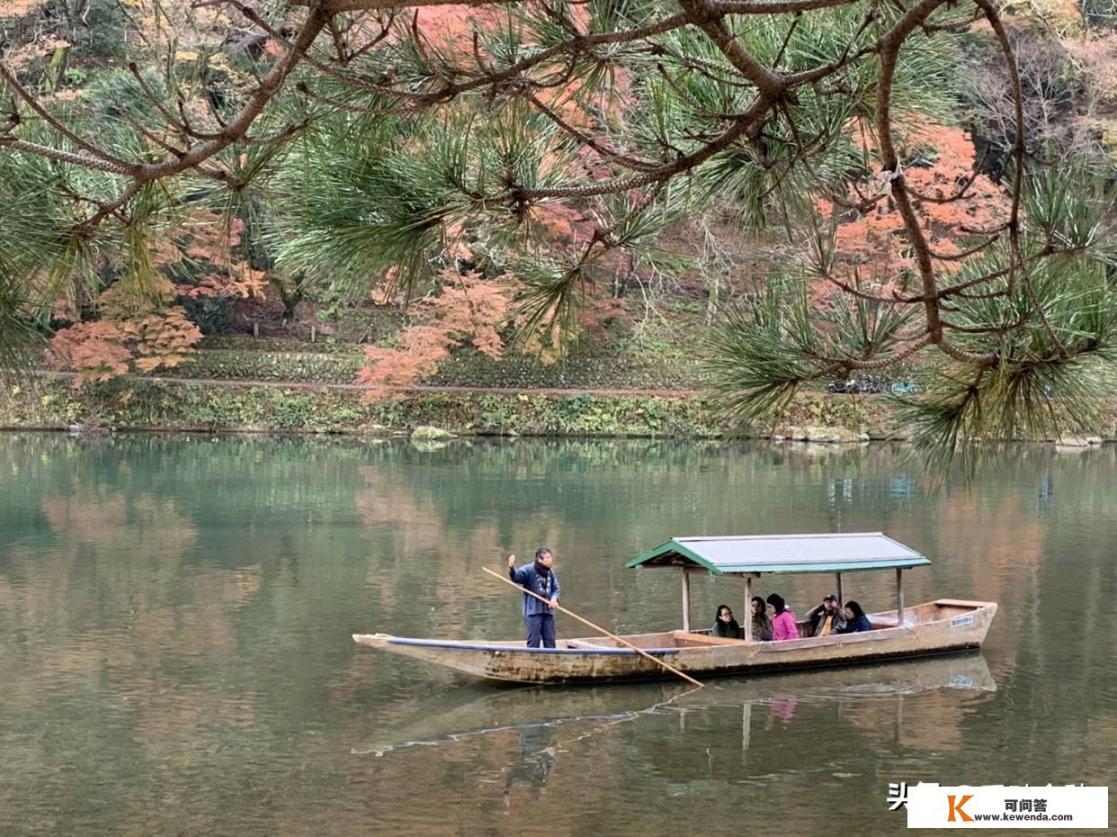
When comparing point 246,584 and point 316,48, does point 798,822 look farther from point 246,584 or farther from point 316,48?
point 246,584

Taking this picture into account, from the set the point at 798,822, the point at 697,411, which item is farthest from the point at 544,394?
the point at 798,822

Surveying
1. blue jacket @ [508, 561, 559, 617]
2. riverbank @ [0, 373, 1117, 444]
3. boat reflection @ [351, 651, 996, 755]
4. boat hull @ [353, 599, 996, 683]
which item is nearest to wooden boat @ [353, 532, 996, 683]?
boat hull @ [353, 599, 996, 683]

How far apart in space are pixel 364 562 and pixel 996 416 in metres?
11.9

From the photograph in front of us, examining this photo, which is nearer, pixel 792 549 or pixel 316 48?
pixel 316 48

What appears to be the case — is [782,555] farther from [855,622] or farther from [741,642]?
[741,642]

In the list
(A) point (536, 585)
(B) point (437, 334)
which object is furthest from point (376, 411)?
(A) point (536, 585)

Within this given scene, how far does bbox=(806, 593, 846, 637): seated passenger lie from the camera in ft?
35.8

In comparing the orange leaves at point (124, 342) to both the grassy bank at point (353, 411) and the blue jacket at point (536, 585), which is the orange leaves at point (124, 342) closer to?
the grassy bank at point (353, 411)

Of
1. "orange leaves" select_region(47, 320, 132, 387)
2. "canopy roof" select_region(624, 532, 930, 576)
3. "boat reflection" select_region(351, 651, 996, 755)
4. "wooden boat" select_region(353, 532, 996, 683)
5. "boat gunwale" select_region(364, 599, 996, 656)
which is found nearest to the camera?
"boat reflection" select_region(351, 651, 996, 755)

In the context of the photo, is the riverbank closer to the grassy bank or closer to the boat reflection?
the grassy bank

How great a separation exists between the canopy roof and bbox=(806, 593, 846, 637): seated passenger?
30 centimetres

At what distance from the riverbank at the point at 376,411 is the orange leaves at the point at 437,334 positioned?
938 millimetres

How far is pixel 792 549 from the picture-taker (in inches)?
449

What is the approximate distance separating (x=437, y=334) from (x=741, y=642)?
59.7ft
